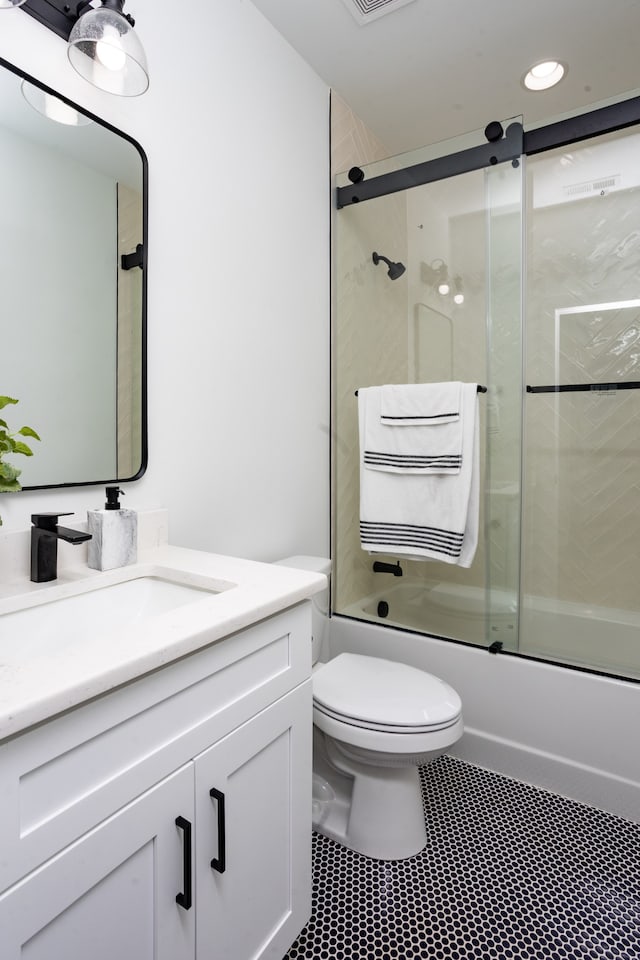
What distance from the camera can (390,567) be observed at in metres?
2.21

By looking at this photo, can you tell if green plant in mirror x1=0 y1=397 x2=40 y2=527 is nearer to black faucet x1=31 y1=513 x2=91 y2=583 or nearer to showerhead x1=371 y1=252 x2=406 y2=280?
black faucet x1=31 y1=513 x2=91 y2=583

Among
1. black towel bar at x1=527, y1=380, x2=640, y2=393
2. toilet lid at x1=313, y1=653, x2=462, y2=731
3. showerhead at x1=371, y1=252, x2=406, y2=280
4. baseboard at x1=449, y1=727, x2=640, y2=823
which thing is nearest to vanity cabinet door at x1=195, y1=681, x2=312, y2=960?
toilet lid at x1=313, y1=653, x2=462, y2=731

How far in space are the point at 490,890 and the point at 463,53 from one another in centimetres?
276

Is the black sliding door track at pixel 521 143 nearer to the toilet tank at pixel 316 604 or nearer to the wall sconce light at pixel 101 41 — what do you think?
the wall sconce light at pixel 101 41

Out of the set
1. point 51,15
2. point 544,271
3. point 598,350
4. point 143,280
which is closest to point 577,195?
point 544,271

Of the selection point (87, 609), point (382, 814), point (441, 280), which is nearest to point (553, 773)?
point (382, 814)

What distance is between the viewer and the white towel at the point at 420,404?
Answer: 1.86 meters

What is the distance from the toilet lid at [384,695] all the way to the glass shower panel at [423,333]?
1.44 feet

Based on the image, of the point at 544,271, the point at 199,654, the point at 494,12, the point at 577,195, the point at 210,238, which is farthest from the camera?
the point at 544,271

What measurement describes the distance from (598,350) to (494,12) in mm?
1236

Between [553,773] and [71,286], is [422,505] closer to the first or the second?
[553,773]

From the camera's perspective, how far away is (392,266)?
2207 millimetres

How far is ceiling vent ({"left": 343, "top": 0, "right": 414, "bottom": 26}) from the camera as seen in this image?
1.75m

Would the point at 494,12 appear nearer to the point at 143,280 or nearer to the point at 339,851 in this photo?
the point at 143,280
